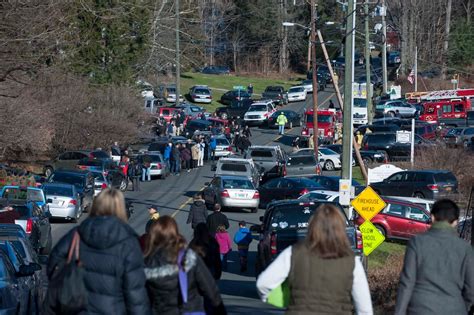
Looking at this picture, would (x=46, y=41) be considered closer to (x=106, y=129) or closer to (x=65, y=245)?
(x=65, y=245)

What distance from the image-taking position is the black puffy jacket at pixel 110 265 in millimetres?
6773

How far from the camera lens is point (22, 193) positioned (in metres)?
29.9

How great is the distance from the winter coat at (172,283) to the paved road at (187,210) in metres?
9.53

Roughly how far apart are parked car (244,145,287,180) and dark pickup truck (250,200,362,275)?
1058 inches

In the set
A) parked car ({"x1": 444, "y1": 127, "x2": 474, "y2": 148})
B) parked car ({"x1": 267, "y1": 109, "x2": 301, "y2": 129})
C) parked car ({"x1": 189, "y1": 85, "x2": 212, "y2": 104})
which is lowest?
parked car ({"x1": 444, "y1": 127, "x2": 474, "y2": 148})

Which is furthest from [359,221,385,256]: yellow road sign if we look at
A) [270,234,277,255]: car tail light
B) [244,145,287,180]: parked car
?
[244,145,287,180]: parked car

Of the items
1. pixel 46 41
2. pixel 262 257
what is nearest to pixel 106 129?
pixel 46 41

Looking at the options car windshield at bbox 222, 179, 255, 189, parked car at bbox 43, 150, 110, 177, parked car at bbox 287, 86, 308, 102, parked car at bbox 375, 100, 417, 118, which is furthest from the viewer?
parked car at bbox 287, 86, 308, 102

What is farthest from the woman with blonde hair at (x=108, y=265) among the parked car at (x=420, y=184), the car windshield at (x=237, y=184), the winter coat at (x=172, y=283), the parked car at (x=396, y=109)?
the parked car at (x=396, y=109)

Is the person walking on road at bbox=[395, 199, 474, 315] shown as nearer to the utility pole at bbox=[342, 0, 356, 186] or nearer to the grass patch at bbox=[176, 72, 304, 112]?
the utility pole at bbox=[342, 0, 356, 186]

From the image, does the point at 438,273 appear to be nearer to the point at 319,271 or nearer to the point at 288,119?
the point at 319,271

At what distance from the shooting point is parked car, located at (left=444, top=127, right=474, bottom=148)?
5294cm

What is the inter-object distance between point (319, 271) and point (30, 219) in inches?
762

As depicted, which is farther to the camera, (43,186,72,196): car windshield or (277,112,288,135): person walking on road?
(277,112,288,135): person walking on road
